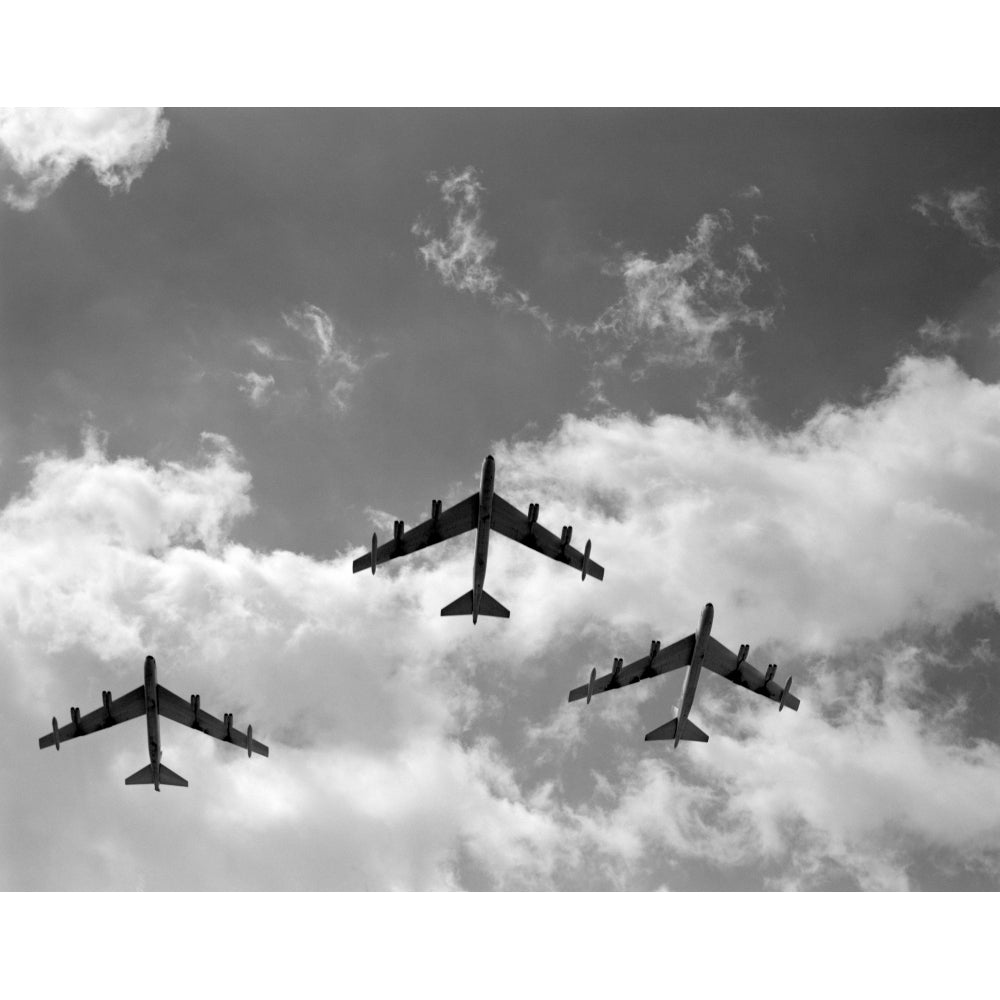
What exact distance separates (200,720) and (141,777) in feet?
10.7

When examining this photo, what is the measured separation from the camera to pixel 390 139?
25.8 meters

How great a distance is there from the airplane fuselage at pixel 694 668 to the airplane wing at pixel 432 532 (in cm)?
852

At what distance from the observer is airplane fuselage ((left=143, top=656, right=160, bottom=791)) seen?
30.4 meters

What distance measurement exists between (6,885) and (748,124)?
25917mm

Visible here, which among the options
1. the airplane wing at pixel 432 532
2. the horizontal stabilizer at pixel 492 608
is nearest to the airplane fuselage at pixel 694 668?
the horizontal stabilizer at pixel 492 608

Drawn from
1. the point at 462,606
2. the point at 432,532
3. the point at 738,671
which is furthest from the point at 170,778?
the point at 738,671

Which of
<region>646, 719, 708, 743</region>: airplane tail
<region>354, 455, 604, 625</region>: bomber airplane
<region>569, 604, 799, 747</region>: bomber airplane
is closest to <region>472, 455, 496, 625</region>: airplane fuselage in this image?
<region>354, 455, 604, 625</region>: bomber airplane

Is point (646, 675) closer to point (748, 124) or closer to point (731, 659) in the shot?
point (731, 659)

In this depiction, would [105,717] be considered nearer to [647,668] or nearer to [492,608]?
[492,608]

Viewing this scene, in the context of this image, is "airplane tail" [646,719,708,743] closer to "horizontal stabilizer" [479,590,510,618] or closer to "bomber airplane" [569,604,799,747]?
"bomber airplane" [569,604,799,747]

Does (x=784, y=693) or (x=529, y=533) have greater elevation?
(x=529, y=533)

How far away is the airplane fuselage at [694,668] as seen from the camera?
32250mm

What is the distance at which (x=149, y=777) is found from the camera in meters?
35.0

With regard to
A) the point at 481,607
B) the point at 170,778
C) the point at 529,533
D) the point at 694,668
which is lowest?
the point at 170,778
